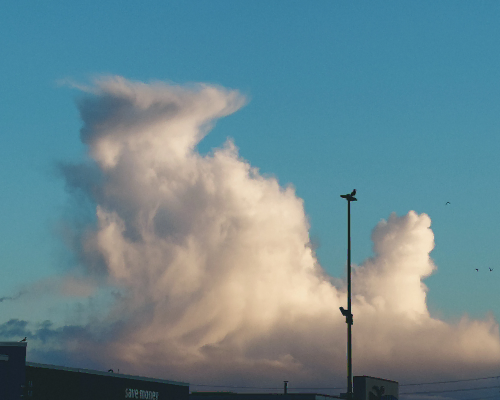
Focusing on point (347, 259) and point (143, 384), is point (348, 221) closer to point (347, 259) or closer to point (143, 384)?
point (347, 259)

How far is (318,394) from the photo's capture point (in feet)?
240

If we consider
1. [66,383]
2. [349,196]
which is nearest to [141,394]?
[66,383]

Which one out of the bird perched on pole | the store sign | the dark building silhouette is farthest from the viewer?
the store sign

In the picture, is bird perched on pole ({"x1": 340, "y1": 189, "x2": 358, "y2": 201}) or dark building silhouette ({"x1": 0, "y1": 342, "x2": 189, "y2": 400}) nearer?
dark building silhouette ({"x1": 0, "y1": 342, "x2": 189, "y2": 400})

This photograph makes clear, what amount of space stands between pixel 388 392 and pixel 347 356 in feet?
110

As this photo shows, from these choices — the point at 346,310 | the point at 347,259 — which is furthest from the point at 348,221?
the point at 346,310

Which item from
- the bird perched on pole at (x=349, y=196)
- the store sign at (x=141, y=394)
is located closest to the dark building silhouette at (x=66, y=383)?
the store sign at (x=141, y=394)

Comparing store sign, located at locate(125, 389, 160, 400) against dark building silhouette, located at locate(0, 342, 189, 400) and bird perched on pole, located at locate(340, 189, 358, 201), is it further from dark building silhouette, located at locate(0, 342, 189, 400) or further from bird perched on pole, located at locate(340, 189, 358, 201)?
bird perched on pole, located at locate(340, 189, 358, 201)

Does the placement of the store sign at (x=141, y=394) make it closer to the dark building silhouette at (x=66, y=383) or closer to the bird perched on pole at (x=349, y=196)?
the dark building silhouette at (x=66, y=383)

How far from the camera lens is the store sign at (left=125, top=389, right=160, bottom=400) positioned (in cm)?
6234

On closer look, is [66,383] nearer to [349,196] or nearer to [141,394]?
[141,394]

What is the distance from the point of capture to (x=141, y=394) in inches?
2534

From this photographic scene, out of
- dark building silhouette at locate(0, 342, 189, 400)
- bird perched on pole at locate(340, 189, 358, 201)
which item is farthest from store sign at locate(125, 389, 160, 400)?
bird perched on pole at locate(340, 189, 358, 201)

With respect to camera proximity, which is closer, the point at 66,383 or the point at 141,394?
the point at 66,383
